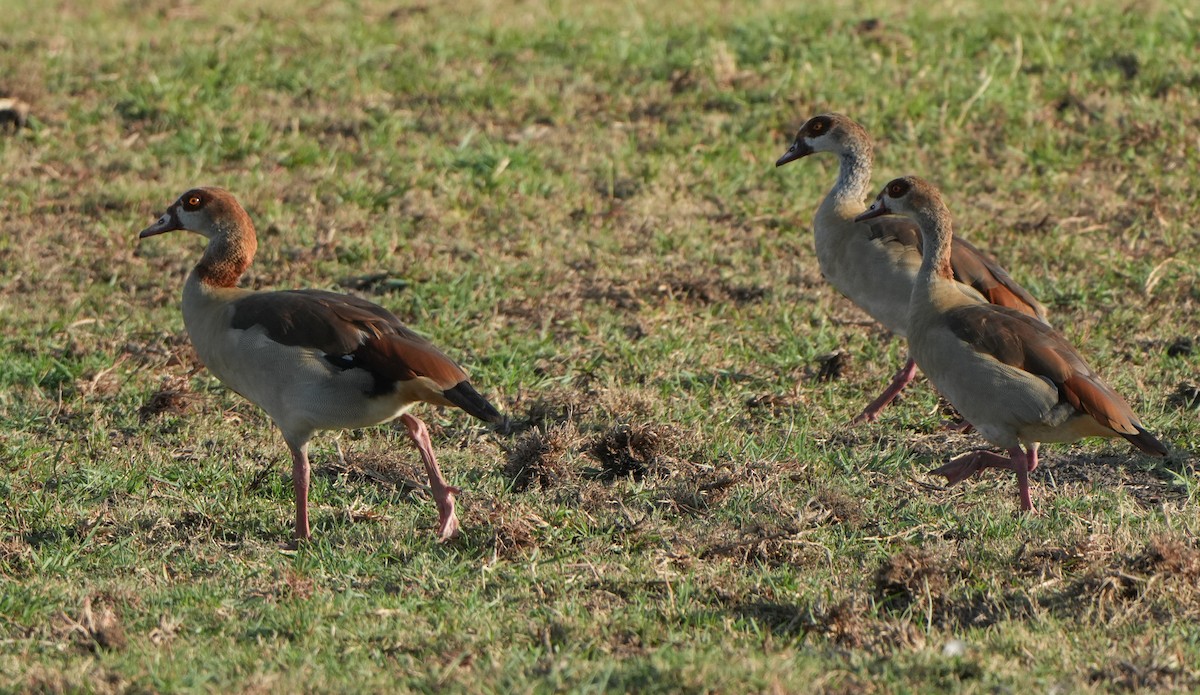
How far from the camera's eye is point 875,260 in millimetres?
7852

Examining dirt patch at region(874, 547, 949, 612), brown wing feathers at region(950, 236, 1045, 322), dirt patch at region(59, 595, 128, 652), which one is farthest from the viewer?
brown wing feathers at region(950, 236, 1045, 322)

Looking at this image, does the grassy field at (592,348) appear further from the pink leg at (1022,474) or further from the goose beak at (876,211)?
the goose beak at (876,211)

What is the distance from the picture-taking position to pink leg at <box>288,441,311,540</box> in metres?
5.91

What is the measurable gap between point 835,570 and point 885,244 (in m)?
2.91

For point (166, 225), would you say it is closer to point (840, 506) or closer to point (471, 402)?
point (471, 402)

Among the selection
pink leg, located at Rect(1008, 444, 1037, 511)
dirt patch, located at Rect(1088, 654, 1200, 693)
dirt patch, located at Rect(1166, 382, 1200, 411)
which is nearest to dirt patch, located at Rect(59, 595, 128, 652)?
dirt patch, located at Rect(1088, 654, 1200, 693)

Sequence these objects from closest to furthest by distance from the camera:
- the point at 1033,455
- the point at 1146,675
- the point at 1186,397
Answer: the point at 1146,675 < the point at 1033,455 < the point at 1186,397

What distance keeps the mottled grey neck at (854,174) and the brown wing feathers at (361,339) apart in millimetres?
3407

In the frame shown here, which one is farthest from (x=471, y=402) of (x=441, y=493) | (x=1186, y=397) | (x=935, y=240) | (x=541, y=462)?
(x=1186, y=397)

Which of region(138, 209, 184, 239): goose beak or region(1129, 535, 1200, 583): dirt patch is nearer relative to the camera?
region(1129, 535, 1200, 583): dirt patch

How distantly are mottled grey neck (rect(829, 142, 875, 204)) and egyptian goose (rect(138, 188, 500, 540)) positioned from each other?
11.1 ft

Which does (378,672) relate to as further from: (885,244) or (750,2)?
(750,2)

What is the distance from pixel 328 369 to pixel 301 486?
47 centimetres

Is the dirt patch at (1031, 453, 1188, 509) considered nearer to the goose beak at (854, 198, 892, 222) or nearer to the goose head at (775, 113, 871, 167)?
the goose beak at (854, 198, 892, 222)
